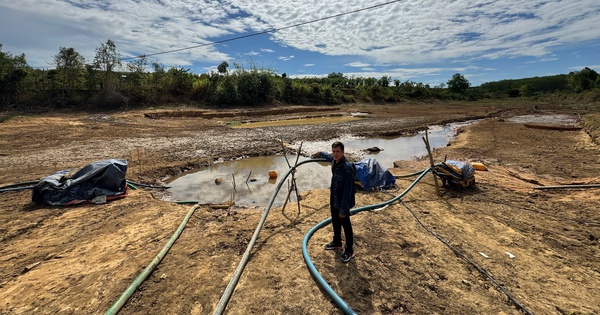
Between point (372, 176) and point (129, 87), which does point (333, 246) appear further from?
point (129, 87)

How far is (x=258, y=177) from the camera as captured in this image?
888 centimetres

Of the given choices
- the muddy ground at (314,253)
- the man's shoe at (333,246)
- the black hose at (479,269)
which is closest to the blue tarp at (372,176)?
the muddy ground at (314,253)

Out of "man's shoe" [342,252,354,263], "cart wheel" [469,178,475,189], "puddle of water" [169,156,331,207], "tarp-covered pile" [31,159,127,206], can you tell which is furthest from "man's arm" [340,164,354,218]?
"tarp-covered pile" [31,159,127,206]

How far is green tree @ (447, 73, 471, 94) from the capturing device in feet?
221

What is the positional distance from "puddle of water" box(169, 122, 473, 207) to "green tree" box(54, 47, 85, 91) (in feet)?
69.0

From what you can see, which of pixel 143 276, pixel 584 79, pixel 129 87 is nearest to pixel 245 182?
pixel 143 276

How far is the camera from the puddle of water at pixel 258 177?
7.21 metres

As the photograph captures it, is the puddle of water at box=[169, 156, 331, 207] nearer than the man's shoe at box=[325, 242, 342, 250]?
No

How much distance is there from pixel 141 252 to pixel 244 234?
1.56 metres

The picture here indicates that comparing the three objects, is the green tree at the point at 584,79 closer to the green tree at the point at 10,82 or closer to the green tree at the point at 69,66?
the green tree at the point at 69,66

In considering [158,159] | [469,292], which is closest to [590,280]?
[469,292]

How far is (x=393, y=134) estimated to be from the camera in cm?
1738

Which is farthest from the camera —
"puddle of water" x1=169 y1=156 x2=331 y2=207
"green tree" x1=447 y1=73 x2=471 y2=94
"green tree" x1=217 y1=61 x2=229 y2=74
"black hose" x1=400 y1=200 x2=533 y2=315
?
"green tree" x1=447 y1=73 x2=471 y2=94

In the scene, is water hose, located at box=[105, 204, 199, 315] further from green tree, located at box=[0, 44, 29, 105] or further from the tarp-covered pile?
green tree, located at box=[0, 44, 29, 105]
